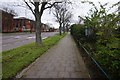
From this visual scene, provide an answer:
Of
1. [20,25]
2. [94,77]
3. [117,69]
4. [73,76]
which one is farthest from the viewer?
[20,25]

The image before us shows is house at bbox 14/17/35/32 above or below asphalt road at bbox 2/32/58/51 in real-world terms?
above

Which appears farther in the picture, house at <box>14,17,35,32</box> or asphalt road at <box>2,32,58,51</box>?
house at <box>14,17,35,32</box>

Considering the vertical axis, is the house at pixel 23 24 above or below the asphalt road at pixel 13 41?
above

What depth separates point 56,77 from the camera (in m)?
7.20

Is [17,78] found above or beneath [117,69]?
beneath

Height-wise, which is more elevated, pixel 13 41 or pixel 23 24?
pixel 23 24

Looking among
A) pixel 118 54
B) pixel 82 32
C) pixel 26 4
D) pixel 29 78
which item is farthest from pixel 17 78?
pixel 26 4

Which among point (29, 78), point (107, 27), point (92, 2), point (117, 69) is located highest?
point (92, 2)

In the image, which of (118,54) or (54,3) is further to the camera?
(54,3)

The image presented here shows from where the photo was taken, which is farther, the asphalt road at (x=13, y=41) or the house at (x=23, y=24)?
the house at (x=23, y=24)

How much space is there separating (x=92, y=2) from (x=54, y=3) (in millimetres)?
9610

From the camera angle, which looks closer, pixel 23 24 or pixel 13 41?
pixel 13 41

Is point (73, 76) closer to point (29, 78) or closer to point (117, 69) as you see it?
point (29, 78)

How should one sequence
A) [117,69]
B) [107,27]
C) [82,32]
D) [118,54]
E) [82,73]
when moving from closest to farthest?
[117,69], [118,54], [82,73], [107,27], [82,32]
